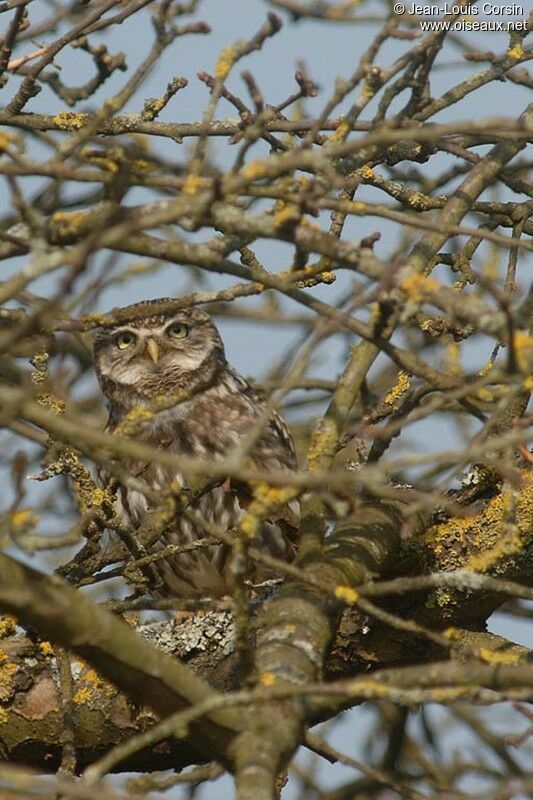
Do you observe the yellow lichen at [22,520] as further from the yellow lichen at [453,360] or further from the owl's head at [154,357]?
the owl's head at [154,357]

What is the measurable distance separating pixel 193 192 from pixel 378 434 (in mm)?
699

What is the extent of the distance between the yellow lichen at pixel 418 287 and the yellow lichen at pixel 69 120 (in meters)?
2.08

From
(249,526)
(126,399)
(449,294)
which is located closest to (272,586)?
(249,526)

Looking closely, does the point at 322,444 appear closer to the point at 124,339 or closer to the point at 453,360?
the point at 453,360

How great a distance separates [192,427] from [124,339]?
0.86m

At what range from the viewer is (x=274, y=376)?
6926 millimetres

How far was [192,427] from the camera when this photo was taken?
6625mm

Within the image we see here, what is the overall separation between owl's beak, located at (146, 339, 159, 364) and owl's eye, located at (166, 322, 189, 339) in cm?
13

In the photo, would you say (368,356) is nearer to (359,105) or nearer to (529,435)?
(359,105)

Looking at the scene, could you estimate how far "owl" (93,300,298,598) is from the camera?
19.9 feet

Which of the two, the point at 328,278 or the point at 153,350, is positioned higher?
the point at 153,350

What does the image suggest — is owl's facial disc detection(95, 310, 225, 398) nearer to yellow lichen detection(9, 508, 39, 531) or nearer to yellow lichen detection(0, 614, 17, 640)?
yellow lichen detection(0, 614, 17, 640)

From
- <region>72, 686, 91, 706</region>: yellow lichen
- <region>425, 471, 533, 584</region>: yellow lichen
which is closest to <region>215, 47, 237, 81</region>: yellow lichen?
<region>425, 471, 533, 584</region>: yellow lichen

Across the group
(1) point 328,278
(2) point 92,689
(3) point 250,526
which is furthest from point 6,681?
(3) point 250,526
